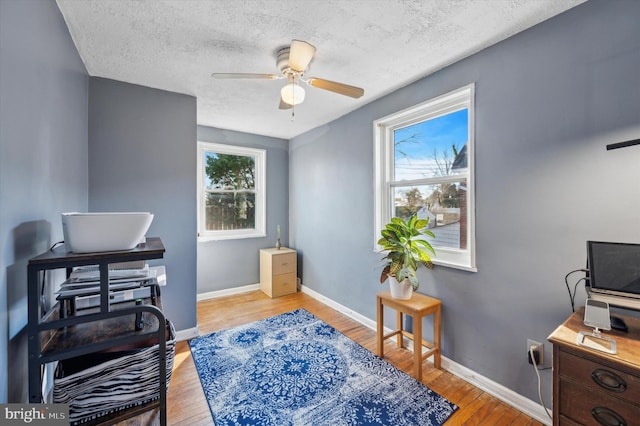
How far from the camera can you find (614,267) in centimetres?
131

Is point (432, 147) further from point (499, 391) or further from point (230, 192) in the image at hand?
point (230, 192)

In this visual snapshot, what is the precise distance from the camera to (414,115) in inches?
99.8

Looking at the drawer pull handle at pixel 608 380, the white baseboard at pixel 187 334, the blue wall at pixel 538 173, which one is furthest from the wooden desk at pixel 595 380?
the white baseboard at pixel 187 334

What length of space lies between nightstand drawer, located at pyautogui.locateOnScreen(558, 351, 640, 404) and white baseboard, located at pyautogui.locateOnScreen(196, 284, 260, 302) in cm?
369

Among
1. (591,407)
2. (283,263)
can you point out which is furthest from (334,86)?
(283,263)

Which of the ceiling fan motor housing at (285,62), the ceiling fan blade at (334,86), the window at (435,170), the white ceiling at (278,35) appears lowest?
the window at (435,170)

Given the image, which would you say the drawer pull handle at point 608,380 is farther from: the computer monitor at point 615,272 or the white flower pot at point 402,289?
the white flower pot at point 402,289

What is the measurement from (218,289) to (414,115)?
3404 millimetres

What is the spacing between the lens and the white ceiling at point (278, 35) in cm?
153

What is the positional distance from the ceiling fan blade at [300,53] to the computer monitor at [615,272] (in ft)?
6.03

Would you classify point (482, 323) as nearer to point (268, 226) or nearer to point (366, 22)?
point (366, 22)

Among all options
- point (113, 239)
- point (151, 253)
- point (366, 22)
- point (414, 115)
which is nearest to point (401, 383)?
point (151, 253)

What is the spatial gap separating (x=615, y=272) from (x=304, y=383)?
1.97 m

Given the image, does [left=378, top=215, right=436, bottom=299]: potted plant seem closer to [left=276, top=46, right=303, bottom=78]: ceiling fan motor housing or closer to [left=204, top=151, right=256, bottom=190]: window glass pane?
[left=276, top=46, right=303, bottom=78]: ceiling fan motor housing
